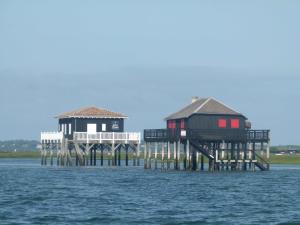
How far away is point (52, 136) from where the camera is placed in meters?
111

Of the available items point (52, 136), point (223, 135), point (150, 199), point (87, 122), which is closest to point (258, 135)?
point (223, 135)

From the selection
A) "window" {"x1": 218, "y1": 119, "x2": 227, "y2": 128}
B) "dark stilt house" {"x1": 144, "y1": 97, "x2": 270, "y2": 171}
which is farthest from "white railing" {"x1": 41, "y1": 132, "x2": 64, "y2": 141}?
"window" {"x1": 218, "y1": 119, "x2": 227, "y2": 128}

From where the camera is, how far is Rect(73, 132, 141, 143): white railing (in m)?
102

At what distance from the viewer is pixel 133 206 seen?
174 feet

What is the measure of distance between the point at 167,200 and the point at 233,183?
52.5ft

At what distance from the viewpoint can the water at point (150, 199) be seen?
47750 mm

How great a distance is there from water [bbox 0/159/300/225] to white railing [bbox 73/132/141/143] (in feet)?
62.5

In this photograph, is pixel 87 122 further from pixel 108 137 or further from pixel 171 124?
pixel 171 124

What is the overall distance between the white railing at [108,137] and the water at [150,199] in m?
19.0

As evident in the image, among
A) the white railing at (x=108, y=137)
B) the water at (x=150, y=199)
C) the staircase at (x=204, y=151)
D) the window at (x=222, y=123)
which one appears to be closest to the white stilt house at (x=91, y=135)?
the white railing at (x=108, y=137)

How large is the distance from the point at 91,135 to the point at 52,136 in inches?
414

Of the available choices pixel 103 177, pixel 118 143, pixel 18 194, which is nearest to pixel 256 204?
pixel 18 194

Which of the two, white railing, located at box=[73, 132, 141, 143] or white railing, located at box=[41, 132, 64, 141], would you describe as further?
white railing, located at box=[41, 132, 64, 141]

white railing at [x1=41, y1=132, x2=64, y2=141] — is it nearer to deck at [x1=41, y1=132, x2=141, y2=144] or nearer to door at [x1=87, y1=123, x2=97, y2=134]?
door at [x1=87, y1=123, x2=97, y2=134]
